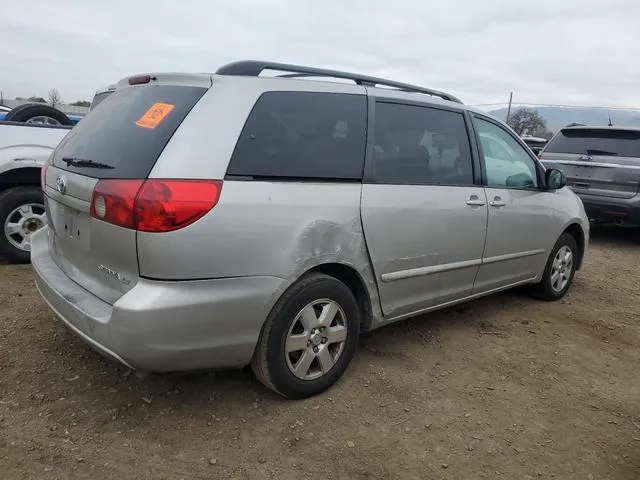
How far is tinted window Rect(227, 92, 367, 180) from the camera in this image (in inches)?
103

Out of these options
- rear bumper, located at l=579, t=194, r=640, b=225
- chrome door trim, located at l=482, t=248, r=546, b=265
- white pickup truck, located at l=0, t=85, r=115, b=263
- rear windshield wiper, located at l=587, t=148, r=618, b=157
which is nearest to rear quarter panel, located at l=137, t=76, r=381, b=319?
chrome door trim, located at l=482, t=248, r=546, b=265

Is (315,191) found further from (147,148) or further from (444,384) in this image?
(444,384)

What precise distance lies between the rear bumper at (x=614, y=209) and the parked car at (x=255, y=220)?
15.1 feet

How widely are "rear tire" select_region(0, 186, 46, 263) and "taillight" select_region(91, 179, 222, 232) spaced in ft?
9.40

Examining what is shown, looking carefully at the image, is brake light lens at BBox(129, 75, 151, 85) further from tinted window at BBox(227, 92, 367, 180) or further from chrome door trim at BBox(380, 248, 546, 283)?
chrome door trim at BBox(380, 248, 546, 283)

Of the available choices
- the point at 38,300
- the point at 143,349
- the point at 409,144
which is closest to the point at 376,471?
the point at 143,349

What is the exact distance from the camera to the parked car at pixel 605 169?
7.30 metres

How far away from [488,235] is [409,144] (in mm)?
979

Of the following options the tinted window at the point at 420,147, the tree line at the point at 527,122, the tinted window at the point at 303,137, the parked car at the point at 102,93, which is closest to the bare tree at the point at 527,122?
the tree line at the point at 527,122

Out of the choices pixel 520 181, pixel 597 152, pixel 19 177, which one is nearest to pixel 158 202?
pixel 520 181

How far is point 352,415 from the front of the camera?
2.84 metres

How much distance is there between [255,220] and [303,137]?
0.60m

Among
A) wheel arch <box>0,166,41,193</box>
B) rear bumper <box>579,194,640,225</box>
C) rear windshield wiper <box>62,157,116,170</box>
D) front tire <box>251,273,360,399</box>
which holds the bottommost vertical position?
front tire <box>251,273,360,399</box>

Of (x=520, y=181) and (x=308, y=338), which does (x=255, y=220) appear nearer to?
(x=308, y=338)
